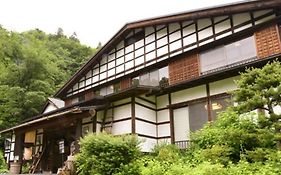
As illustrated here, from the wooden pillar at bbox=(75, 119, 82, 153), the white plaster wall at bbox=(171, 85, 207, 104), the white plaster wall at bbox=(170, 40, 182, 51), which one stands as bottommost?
the wooden pillar at bbox=(75, 119, 82, 153)

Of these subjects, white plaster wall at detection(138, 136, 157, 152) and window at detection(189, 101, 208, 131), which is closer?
window at detection(189, 101, 208, 131)

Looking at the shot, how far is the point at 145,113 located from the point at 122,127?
1.35 meters

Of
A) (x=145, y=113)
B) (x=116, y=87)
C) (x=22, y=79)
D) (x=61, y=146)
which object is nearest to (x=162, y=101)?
(x=145, y=113)

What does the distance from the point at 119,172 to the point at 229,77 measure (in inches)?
251

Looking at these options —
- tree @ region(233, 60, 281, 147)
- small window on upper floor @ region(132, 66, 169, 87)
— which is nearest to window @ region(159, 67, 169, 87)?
small window on upper floor @ region(132, 66, 169, 87)

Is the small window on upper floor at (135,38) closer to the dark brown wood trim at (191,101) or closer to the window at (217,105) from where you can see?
the dark brown wood trim at (191,101)

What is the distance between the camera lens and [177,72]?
48.2 ft

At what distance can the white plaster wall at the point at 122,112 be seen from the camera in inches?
545

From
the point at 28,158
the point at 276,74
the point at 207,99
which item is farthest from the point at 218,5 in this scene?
the point at 28,158

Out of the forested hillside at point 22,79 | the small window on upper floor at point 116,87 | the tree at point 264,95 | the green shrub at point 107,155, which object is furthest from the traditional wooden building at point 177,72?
the forested hillside at point 22,79

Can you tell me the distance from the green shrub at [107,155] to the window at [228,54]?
5.64 metres

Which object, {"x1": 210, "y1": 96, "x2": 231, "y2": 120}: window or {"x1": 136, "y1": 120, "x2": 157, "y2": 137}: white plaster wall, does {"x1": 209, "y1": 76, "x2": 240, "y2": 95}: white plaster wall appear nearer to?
{"x1": 210, "y1": 96, "x2": 231, "y2": 120}: window

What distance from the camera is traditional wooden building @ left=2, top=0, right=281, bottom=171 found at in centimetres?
1224

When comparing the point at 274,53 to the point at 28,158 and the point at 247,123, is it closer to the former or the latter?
the point at 247,123
